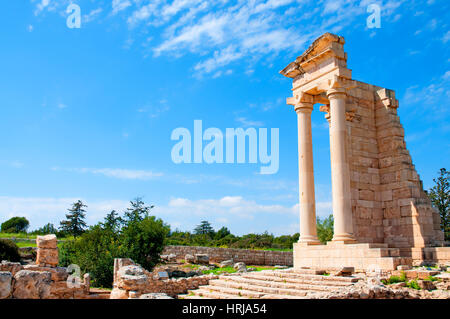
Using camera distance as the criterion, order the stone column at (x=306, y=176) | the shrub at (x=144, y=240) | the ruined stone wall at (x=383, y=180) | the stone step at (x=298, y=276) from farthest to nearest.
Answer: the shrub at (x=144, y=240) < the stone column at (x=306, y=176) < the ruined stone wall at (x=383, y=180) < the stone step at (x=298, y=276)

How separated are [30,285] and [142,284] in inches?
168

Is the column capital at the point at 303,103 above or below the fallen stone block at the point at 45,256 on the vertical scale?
above

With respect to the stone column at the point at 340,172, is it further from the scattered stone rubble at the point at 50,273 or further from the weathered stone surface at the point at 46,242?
the weathered stone surface at the point at 46,242

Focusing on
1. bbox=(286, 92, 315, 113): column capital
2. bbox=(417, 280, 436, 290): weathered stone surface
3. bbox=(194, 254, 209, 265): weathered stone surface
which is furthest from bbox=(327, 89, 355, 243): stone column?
bbox=(194, 254, 209, 265): weathered stone surface

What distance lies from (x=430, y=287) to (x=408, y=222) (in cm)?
571

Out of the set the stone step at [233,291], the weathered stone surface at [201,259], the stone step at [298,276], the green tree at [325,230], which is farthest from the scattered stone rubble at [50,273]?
the green tree at [325,230]

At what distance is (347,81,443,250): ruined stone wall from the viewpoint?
54.2ft

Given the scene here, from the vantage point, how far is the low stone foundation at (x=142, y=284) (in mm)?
13047

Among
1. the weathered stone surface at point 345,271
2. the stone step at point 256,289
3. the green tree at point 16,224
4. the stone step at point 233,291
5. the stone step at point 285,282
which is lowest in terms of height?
the stone step at point 233,291

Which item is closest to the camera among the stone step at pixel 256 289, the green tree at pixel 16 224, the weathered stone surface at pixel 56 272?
the stone step at pixel 256 289

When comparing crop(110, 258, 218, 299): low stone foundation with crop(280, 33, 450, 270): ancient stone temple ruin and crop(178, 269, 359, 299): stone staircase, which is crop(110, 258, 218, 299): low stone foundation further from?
crop(280, 33, 450, 270): ancient stone temple ruin

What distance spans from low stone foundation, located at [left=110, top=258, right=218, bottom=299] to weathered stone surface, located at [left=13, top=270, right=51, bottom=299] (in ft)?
10.9
